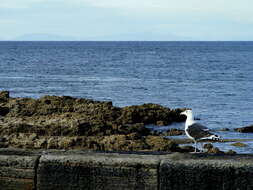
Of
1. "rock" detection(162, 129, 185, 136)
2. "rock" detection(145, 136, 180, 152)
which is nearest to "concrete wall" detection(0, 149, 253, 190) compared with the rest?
"rock" detection(145, 136, 180, 152)

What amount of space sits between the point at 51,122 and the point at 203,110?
11.7m

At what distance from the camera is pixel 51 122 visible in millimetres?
16062

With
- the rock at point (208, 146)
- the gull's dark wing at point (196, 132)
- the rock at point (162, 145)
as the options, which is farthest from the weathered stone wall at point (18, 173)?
the rock at point (208, 146)

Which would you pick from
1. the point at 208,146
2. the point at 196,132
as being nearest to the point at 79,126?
the point at 208,146

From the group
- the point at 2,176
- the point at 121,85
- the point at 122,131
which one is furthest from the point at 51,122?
the point at 121,85

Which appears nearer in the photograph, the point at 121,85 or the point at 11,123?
the point at 11,123

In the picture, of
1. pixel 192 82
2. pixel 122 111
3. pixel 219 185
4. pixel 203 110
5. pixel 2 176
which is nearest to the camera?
pixel 219 185

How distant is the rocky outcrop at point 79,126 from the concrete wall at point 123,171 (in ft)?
27.0

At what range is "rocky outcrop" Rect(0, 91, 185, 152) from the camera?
1395 cm

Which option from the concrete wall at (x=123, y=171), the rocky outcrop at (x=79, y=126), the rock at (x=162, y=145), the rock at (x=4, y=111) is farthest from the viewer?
the rock at (x=4, y=111)

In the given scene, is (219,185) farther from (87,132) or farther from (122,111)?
(122,111)

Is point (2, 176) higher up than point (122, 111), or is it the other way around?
point (2, 176)

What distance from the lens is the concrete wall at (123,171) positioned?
4.56 m

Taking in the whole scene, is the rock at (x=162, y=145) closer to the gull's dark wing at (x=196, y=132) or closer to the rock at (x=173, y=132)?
the rock at (x=173, y=132)
